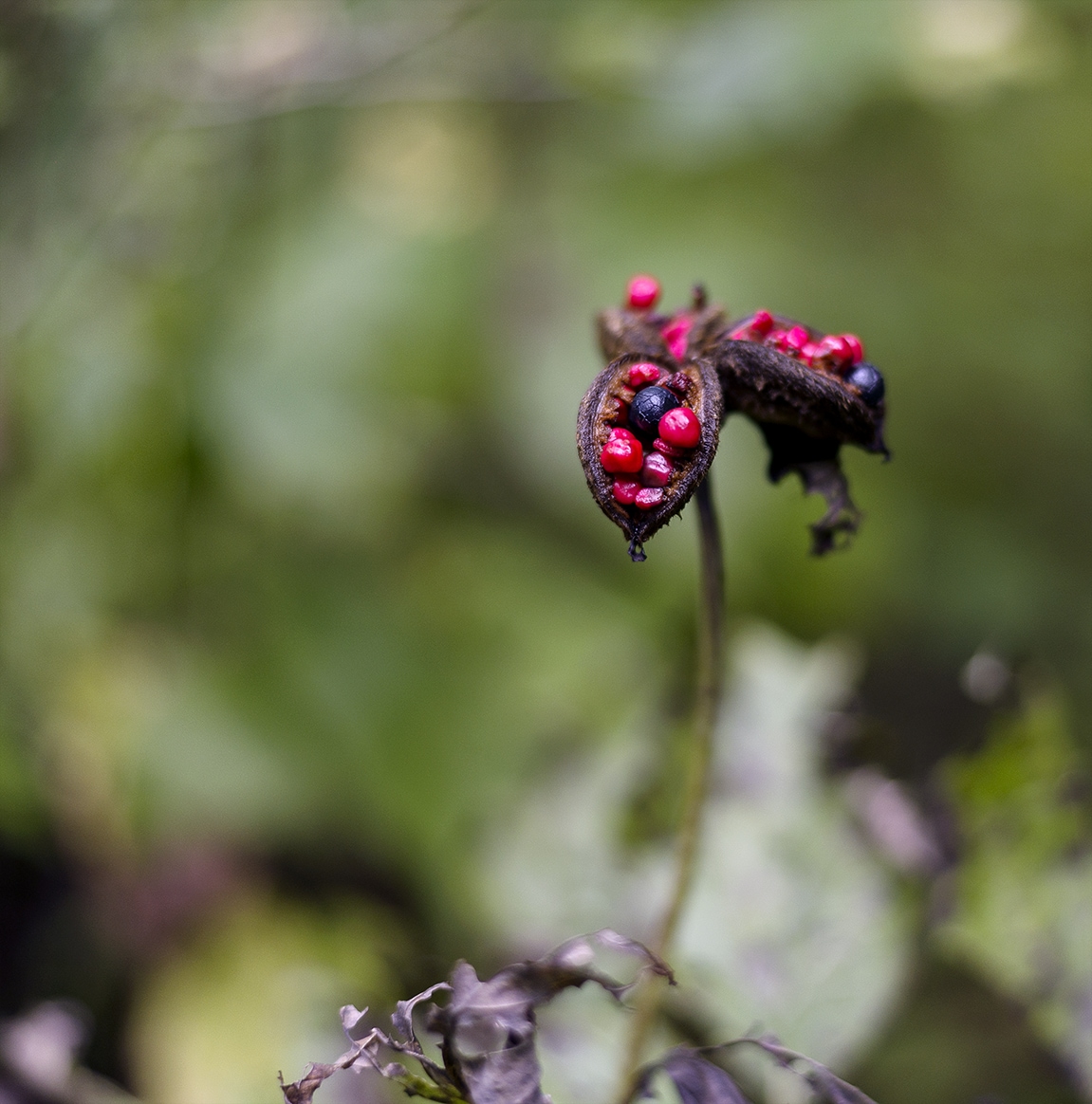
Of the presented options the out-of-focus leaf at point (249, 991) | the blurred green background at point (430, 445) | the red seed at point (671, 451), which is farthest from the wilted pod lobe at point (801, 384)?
the out-of-focus leaf at point (249, 991)

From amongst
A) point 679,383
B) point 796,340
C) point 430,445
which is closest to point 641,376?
point 679,383

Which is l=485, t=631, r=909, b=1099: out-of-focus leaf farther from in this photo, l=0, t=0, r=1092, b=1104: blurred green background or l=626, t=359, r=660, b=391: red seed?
l=626, t=359, r=660, b=391: red seed

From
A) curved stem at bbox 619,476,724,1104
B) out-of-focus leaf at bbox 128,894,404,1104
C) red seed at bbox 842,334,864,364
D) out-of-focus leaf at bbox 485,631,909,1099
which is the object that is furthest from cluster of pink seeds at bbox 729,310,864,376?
out-of-focus leaf at bbox 128,894,404,1104

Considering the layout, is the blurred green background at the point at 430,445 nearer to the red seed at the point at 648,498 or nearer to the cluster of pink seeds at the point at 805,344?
the cluster of pink seeds at the point at 805,344

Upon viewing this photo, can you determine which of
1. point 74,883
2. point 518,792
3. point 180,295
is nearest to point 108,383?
point 180,295

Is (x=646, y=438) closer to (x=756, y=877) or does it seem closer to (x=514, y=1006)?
(x=514, y=1006)

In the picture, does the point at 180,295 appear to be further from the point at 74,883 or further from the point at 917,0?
the point at 917,0
